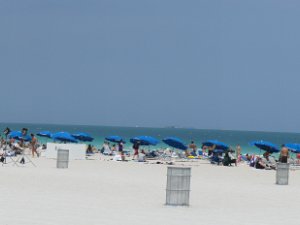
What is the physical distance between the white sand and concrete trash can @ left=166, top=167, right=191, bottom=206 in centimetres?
26

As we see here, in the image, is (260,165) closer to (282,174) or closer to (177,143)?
(282,174)

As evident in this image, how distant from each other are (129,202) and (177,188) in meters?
0.99

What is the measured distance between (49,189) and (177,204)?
3456 millimetres

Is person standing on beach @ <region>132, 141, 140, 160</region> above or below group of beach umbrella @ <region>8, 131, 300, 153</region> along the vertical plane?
below

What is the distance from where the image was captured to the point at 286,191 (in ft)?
59.3

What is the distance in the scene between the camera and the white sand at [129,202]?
36.4 feet

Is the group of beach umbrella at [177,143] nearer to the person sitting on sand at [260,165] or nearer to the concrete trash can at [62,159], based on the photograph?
the person sitting on sand at [260,165]

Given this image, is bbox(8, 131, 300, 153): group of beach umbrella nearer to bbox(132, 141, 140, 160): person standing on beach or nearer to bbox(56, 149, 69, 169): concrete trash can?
bbox(132, 141, 140, 160): person standing on beach

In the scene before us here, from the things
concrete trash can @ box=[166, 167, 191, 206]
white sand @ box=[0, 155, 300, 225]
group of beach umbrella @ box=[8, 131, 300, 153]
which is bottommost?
white sand @ box=[0, 155, 300, 225]

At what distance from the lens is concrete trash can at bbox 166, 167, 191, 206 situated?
13.3m

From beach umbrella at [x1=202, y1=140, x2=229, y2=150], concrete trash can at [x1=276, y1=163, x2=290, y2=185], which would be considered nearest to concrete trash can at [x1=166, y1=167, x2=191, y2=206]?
concrete trash can at [x1=276, y1=163, x2=290, y2=185]

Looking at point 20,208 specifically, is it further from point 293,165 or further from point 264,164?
point 293,165

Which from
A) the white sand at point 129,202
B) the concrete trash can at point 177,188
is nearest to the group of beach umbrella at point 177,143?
the white sand at point 129,202

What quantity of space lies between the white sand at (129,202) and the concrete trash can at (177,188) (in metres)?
0.26
